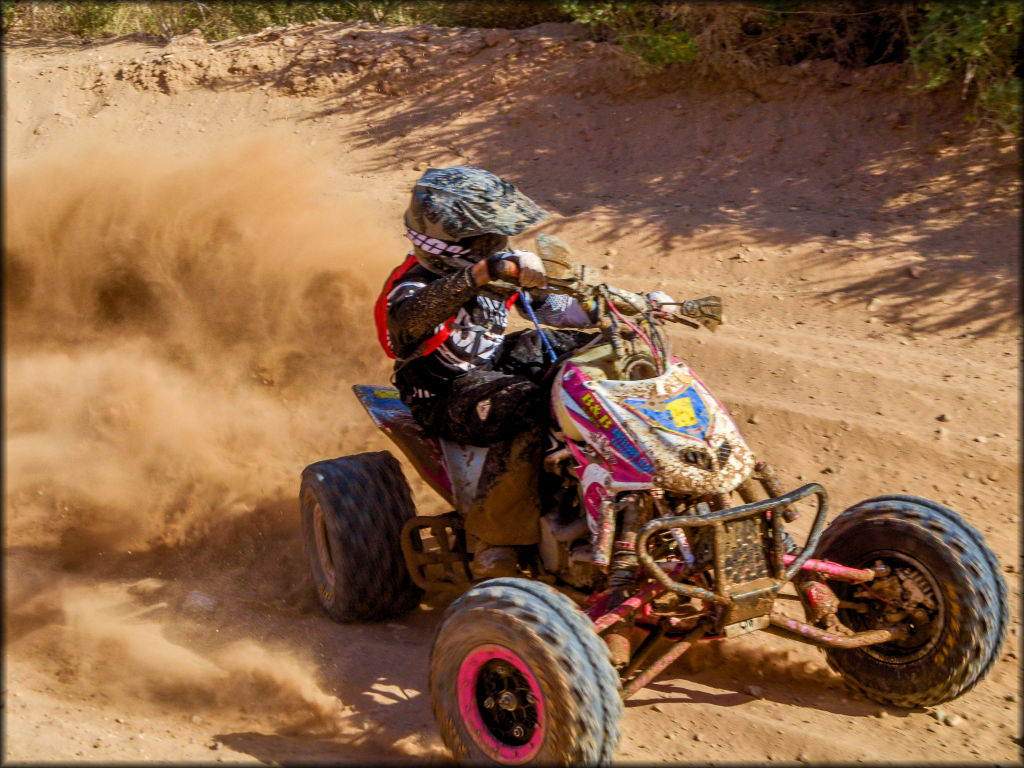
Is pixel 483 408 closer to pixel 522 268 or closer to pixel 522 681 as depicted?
pixel 522 268

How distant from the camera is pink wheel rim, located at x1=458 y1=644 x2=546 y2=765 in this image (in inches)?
124

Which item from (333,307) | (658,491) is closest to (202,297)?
(333,307)

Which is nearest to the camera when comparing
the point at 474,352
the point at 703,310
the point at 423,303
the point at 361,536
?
the point at 423,303

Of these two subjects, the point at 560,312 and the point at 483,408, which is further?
the point at 560,312

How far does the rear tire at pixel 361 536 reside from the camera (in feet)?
15.1

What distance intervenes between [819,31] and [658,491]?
307 inches

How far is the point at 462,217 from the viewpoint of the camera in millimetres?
4039

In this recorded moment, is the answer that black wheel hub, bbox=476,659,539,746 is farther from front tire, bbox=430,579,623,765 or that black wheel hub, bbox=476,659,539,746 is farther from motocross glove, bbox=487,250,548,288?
motocross glove, bbox=487,250,548,288

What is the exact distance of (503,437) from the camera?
4094mm

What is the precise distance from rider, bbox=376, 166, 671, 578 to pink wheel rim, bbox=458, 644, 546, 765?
0.81 m

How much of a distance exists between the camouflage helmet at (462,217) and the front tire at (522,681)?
145cm

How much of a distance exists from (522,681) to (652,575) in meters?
0.55

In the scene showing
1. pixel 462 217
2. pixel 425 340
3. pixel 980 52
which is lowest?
pixel 425 340

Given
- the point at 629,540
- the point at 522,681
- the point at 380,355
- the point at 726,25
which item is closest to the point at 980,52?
the point at 726,25
